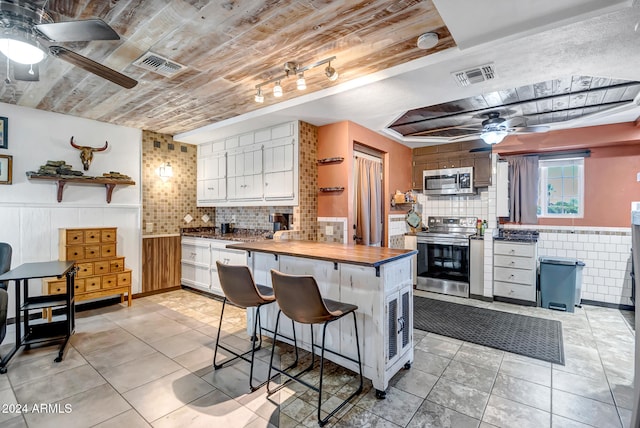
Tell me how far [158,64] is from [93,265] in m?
2.86

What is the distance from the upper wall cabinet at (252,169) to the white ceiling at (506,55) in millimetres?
580

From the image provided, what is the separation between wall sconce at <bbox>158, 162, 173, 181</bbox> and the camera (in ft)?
16.3

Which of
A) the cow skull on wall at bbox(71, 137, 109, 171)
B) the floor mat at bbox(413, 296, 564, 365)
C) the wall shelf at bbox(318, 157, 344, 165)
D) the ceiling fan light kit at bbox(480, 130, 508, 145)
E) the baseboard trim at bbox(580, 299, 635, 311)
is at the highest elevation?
the ceiling fan light kit at bbox(480, 130, 508, 145)

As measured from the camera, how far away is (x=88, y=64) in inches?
82.9

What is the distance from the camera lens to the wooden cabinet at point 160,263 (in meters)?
4.77

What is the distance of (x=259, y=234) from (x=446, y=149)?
348 cm

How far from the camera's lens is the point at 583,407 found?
6.70 feet

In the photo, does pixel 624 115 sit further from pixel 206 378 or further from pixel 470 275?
pixel 206 378

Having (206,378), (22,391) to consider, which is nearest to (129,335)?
(22,391)

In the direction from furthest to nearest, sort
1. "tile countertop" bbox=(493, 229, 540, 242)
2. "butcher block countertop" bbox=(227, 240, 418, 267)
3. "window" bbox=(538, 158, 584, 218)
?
"window" bbox=(538, 158, 584, 218) → "tile countertop" bbox=(493, 229, 540, 242) → "butcher block countertop" bbox=(227, 240, 418, 267)

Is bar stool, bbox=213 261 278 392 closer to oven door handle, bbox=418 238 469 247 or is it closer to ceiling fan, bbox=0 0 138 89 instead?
ceiling fan, bbox=0 0 138 89

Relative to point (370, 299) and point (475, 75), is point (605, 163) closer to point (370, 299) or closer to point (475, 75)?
point (475, 75)

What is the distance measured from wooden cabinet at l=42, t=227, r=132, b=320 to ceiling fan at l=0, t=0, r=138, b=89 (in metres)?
2.51

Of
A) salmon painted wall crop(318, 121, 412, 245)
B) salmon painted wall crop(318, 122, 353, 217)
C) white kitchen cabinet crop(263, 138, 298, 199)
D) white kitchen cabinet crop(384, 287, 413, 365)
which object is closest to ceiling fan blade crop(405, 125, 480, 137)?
salmon painted wall crop(318, 121, 412, 245)
